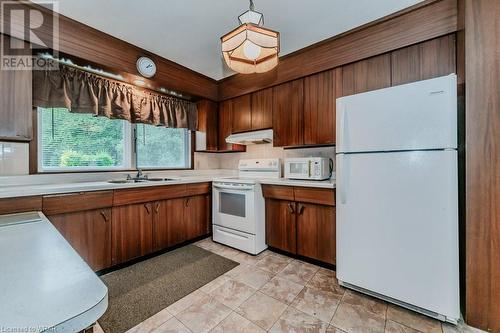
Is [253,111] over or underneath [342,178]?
over

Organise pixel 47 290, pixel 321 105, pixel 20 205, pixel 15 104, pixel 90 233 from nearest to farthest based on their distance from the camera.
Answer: pixel 47 290 → pixel 20 205 → pixel 15 104 → pixel 90 233 → pixel 321 105

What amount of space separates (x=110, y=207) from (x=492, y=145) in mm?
3202

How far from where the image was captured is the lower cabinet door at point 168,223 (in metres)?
2.65

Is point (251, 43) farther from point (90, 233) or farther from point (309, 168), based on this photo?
point (90, 233)

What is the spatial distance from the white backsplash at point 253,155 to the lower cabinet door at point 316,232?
2.66ft

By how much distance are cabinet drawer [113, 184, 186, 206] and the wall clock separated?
1.37 metres

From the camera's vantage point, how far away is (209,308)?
5.68 feet

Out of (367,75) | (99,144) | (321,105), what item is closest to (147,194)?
(99,144)

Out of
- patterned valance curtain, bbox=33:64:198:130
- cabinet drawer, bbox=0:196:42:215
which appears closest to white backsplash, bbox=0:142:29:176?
patterned valance curtain, bbox=33:64:198:130

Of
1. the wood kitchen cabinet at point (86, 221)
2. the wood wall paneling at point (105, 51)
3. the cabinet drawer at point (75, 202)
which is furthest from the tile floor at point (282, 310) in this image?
the wood wall paneling at point (105, 51)

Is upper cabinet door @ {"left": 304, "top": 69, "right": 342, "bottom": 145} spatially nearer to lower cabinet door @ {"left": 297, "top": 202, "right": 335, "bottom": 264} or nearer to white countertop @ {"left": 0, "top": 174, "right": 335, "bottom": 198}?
white countertop @ {"left": 0, "top": 174, "right": 335, "bottom": 198}

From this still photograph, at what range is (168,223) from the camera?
277 centimetres

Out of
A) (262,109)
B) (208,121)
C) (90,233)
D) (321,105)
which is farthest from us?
(208,121)

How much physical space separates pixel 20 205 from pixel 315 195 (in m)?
2.60
